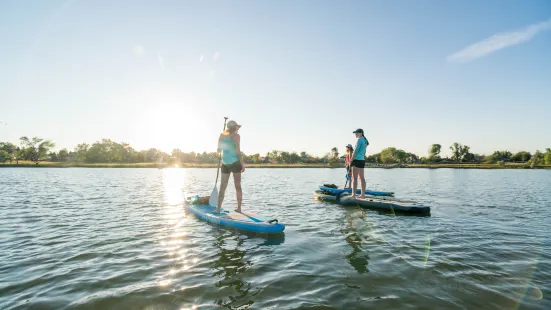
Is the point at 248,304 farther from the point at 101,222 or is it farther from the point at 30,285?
the point at 101,222

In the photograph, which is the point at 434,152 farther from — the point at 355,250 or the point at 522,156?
the point at 355,250

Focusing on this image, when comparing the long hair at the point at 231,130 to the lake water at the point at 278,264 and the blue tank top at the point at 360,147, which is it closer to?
the lake water at the point at 278,264

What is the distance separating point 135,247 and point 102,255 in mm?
749

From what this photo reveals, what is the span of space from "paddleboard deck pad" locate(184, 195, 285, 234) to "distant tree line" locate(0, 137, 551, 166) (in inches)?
5866

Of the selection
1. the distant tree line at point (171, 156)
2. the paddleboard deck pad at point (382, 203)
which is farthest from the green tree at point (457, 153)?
the paddleboard deck pad at point (382, 203)

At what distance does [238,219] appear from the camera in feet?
28.0

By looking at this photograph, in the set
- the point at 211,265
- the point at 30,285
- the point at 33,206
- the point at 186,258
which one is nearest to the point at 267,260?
the point at 211,265

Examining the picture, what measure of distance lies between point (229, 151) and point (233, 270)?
4327 mm

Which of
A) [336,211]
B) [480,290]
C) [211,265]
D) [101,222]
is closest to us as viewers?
[480,290]

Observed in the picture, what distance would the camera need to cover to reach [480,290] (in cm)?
440

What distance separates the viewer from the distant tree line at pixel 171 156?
12988 centimetres

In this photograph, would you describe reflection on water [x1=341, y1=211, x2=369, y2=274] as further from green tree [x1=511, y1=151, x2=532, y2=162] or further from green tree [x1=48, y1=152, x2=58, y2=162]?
green tree [x1=511, y1=151, x2=532, y2=162]

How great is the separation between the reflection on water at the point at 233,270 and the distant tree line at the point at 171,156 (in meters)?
153

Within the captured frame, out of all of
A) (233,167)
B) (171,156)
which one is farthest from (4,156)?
(233,167)
